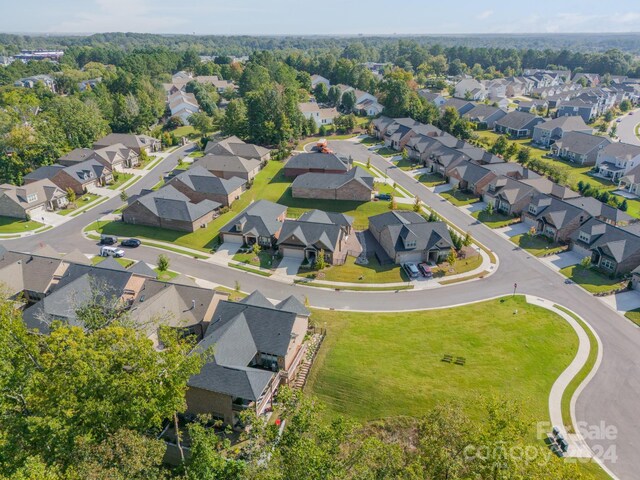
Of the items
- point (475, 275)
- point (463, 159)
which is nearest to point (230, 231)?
point (475, 275)

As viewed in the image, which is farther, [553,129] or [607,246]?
[553,129]

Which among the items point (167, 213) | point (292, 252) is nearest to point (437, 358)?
point (292, 252)

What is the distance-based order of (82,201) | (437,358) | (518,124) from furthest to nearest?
1. (518,124)
2. (82,201)
3. (437,358)

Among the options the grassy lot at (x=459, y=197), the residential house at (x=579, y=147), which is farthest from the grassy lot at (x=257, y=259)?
the residential house at (x=579, y=147)

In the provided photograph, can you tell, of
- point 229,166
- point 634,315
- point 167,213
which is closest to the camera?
point 634,315

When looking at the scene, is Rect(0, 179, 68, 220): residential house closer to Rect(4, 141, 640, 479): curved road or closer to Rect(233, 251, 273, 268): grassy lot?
Rect(4, 141, 640, 479): curved road

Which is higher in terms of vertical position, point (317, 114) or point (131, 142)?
point (317, 114)

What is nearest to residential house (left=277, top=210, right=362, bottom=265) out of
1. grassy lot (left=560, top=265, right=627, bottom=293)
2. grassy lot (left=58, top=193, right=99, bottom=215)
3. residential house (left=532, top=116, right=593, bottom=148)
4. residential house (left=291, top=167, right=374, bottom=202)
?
residential house (left=291, top=167, right=374, bottom=202)

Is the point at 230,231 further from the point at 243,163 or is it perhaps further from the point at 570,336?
the point at 570,336

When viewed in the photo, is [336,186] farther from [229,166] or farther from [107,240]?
[107,240]
